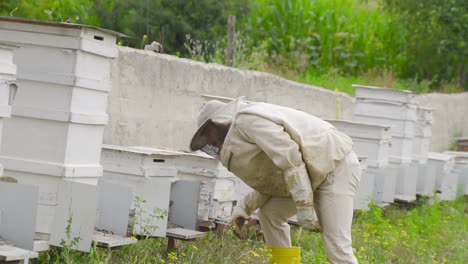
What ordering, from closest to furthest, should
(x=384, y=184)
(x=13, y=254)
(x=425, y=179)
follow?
1. (x=13, y=254)
2. (x=384, y=184)
3. (x=425, y=179)

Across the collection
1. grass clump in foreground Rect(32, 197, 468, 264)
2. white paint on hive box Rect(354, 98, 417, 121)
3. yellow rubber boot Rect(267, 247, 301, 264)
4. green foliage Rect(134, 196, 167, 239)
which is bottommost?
grass clump in foreground Rect(32, 197, 468, 264)

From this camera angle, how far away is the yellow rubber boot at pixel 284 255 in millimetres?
6223

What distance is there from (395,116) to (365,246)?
3.65 metres

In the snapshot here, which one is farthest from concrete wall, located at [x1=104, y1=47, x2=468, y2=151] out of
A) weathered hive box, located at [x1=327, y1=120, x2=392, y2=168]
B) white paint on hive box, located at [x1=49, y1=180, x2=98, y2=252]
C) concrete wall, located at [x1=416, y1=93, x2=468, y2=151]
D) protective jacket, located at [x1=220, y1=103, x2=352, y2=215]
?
concrete wall, located at [x1=416, y1=93, x2=468, y2=151]

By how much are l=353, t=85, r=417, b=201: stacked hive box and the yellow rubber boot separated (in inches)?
213

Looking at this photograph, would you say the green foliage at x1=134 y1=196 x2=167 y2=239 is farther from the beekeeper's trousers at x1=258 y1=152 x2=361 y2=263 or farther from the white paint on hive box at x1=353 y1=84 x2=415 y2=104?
the white paint on hive box at x1=353 y1=84 x2=415 y2=104

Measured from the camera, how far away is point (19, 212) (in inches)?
198

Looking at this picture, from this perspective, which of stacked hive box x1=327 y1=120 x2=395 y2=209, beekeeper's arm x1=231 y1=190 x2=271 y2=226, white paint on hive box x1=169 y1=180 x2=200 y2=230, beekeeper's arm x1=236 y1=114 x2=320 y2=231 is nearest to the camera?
beekeeper's arm x1=236 y1=114 x2=320 y2=231

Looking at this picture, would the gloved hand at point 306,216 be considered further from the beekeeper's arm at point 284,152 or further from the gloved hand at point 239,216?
the gloved hand at point 239,216

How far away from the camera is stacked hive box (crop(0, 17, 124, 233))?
5.46 meters

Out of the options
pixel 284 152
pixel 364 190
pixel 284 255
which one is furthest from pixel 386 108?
pixel 284 152

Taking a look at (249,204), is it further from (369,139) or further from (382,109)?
(382,109)

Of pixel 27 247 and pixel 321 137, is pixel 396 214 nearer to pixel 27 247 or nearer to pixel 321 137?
pixel 321 137

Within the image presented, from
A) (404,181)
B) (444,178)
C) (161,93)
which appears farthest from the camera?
(444,178)
